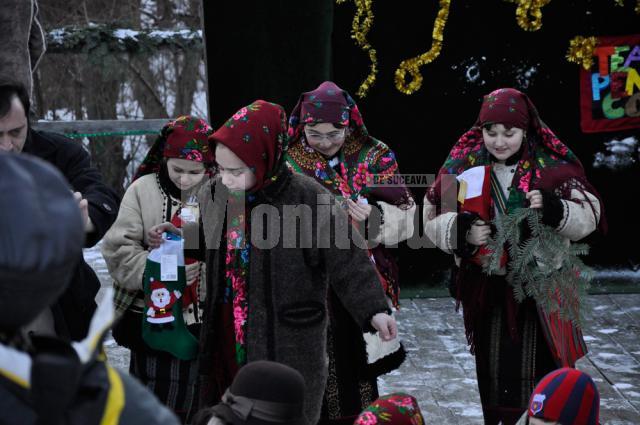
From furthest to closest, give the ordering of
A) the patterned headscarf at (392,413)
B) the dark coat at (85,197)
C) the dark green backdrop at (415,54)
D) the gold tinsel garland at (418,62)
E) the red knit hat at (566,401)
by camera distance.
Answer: the gold tinsel garland at (418,62), the dark green backdrop at (415,54), the dark coat at (85,197), the red knit hat at (566,401), the patterned headscarf at (392,413)

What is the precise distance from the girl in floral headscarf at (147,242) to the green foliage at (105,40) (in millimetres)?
5782

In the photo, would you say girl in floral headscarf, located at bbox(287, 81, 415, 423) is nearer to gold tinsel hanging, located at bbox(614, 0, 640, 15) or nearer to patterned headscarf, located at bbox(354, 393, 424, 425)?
patterned headscarf, located at bbox(354, 393, 424, 425)

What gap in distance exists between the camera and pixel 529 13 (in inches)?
278

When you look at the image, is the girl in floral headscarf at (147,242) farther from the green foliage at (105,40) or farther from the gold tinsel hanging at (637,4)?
the green foliage at (105,40)

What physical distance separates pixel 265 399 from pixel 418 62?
15.7ft

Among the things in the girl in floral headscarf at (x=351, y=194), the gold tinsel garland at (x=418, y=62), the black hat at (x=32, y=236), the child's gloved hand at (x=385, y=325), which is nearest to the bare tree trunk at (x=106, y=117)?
the gold tinsel garland at (x=418, y=62)

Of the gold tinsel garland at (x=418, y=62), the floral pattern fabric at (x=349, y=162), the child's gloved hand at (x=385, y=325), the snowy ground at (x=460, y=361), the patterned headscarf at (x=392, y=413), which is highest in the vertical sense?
the gold tinsel garland at (x=418, y=62)

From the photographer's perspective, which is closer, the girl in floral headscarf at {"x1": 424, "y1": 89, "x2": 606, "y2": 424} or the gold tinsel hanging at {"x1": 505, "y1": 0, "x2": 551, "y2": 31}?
the girl in floral headscarf at {"x1": 424, "y1": 89, "x2": 606, "y2": 424}

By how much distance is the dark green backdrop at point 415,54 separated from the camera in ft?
22.7

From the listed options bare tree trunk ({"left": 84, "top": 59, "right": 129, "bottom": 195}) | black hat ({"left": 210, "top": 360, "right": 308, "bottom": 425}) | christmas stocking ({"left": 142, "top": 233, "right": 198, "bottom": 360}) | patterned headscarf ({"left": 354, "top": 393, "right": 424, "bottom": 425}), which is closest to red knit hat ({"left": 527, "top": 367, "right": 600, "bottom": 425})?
patterned headscarf ({"left": 354, "top": 393, "right": 424, "bottom": 425})

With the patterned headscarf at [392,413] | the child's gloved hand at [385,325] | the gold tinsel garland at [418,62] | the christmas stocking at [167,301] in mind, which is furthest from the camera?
the gold tinsel garland at [418,62]

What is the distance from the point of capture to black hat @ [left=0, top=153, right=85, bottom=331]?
1.39 metres

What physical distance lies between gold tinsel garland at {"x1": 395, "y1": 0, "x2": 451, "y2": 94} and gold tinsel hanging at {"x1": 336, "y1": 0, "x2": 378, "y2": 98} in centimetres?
19

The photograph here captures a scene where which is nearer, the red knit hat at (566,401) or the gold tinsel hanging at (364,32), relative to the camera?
the red knit hat at (566,401)
